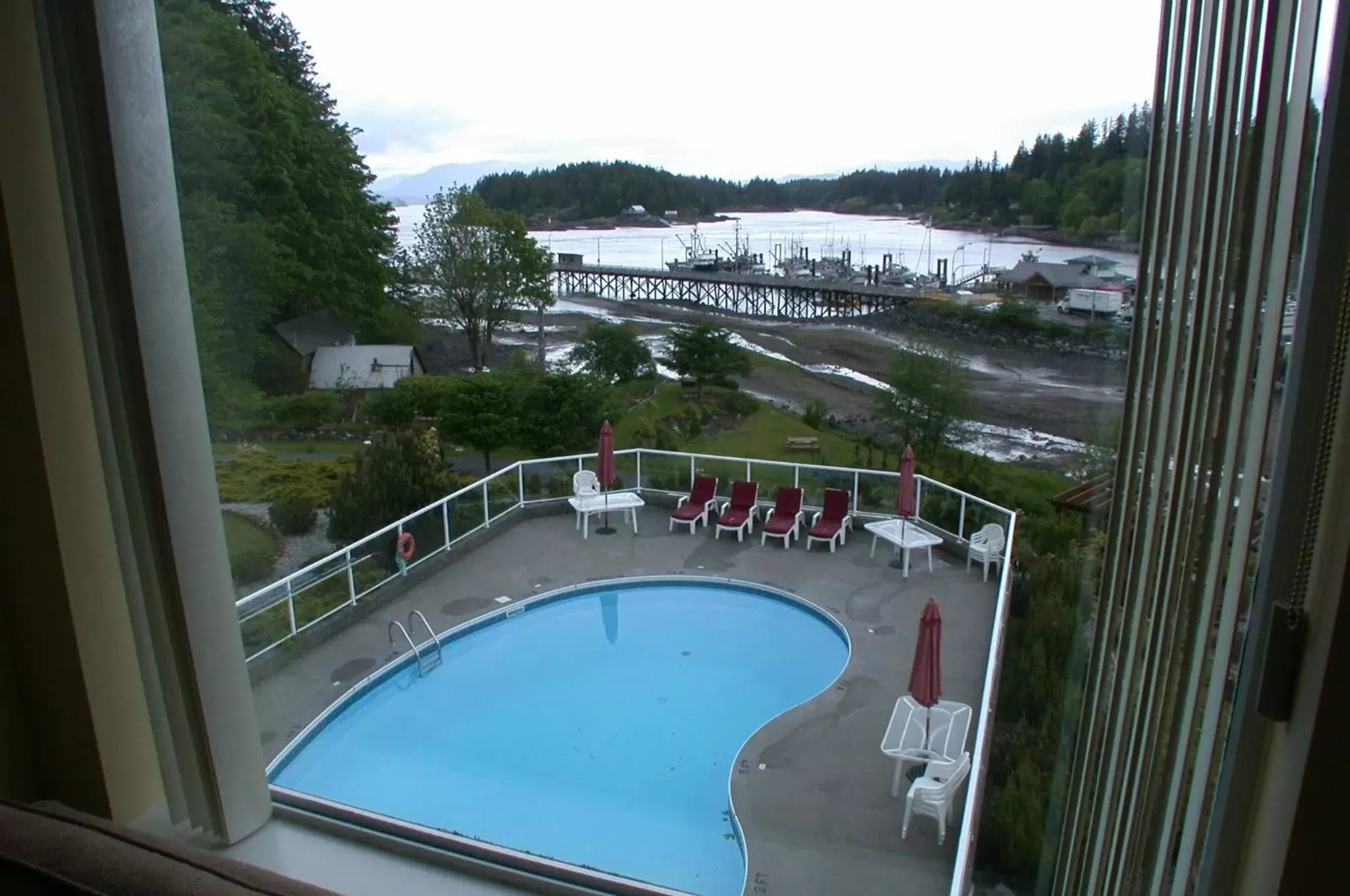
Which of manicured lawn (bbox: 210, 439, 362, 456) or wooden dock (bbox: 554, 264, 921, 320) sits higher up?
wooden dock (bbox: 554, 264, 921, 320)

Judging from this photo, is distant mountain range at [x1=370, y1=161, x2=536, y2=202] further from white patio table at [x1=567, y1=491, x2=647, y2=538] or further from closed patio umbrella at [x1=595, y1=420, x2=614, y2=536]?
white patio table at [x1=567, y1=491, x2=647, y2=538]

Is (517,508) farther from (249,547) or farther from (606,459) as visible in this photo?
(249,547)

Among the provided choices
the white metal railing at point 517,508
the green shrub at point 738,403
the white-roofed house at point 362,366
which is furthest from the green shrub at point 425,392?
the green shrub at point 738,403

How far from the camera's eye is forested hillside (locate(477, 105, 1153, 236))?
4.70 feet

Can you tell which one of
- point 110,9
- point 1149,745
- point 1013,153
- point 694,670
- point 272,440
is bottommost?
point 694,670

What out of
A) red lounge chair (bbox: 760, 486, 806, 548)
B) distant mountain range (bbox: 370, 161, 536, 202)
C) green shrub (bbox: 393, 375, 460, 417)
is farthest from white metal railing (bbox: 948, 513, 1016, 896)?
green shrub (bbox: 393, 375, 460, 417)

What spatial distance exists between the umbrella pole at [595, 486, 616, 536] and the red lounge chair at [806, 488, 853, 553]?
2.01 metres

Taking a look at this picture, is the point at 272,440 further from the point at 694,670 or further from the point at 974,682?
the point at 974,682

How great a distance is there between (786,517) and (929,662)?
13.5 feet

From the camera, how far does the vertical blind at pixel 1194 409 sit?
0.84 m

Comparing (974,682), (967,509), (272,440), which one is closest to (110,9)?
(974,682)

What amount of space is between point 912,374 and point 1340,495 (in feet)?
24.1

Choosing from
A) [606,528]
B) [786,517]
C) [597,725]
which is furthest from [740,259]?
[597,725]

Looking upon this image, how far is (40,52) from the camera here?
5.24 ft
